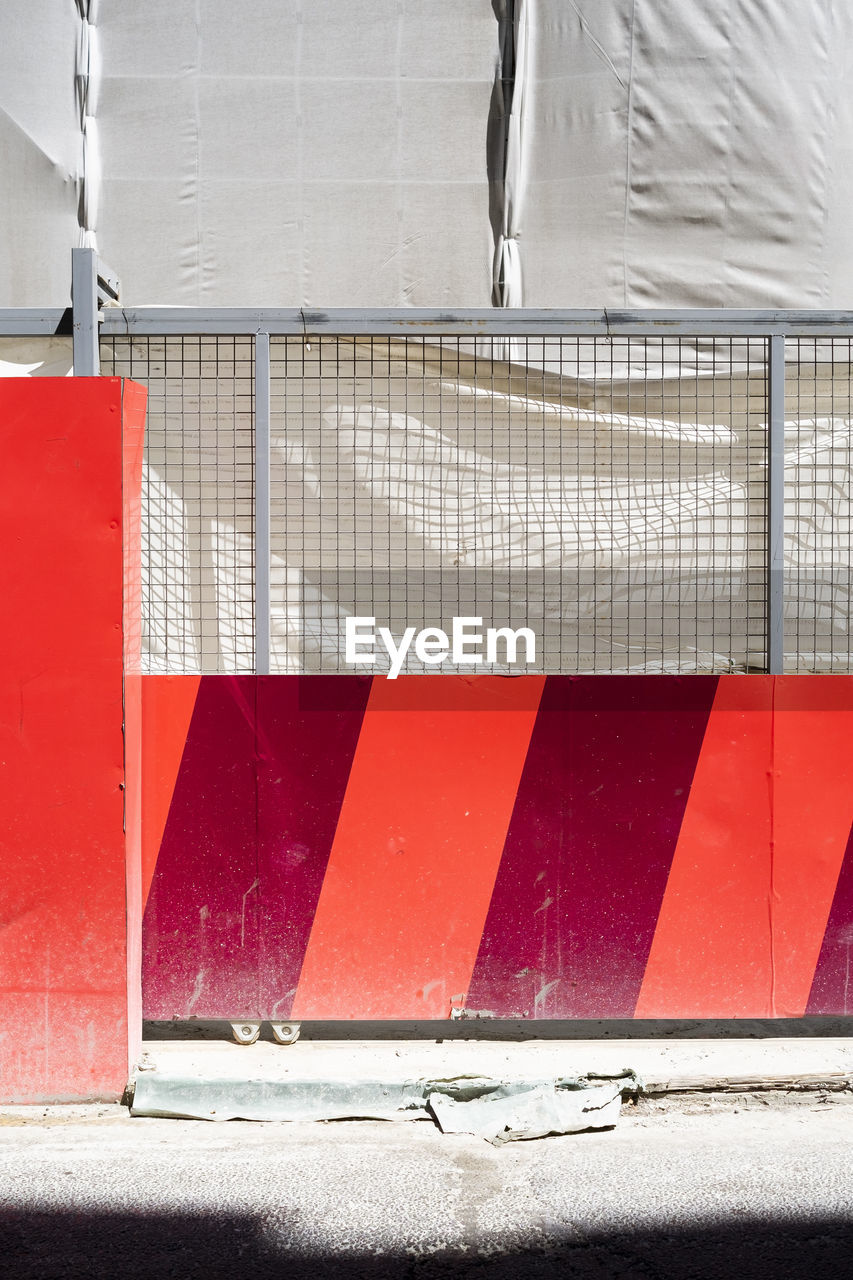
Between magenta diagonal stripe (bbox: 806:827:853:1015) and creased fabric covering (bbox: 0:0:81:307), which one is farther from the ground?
creased fabric covering (bbox: 0:0:81:307)

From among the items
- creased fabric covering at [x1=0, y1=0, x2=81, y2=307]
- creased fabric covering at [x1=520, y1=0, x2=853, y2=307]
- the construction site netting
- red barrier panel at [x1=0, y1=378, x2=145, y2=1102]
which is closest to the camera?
red barrier panel at [x1=0, y1=378, x2=145, y2=1102]

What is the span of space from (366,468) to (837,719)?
258 centimetres

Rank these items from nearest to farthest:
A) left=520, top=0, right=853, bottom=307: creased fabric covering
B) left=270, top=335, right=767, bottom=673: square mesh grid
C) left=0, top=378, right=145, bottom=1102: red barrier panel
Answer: left=0, top=378, right=145, bottom=1102: red barrier panel → left=270, top=335, right=767, bottom=673: square mesh grid → left=520, top=0, right=853, bottom=307: creased fabric covering

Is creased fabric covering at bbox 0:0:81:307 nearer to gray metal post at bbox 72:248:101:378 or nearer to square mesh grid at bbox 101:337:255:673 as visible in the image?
square mesh grid at bbox 101:337:255:673

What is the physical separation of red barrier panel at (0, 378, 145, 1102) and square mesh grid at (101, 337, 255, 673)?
70cm

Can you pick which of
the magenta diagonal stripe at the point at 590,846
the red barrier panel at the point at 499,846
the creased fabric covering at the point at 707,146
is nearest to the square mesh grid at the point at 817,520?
the red barrier panel at the point at 499,846

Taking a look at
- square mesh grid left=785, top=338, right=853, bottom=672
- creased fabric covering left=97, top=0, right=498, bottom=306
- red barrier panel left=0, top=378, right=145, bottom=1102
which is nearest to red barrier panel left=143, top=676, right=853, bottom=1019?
red barrier panel left=0, top=378, right=145, bottom=1102

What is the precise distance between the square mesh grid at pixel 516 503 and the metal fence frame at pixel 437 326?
638 millimetres

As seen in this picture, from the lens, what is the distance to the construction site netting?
16.2ft

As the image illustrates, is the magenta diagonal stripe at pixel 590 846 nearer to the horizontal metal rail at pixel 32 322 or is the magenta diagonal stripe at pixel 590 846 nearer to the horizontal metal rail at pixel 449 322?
the horizontal metal rail at pixel 449 322

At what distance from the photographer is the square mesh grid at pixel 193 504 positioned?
4738 millimetres

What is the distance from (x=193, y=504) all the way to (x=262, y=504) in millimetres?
676

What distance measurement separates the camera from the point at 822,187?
23.9 ft

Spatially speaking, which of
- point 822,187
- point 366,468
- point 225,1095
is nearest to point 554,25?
point 822,187
